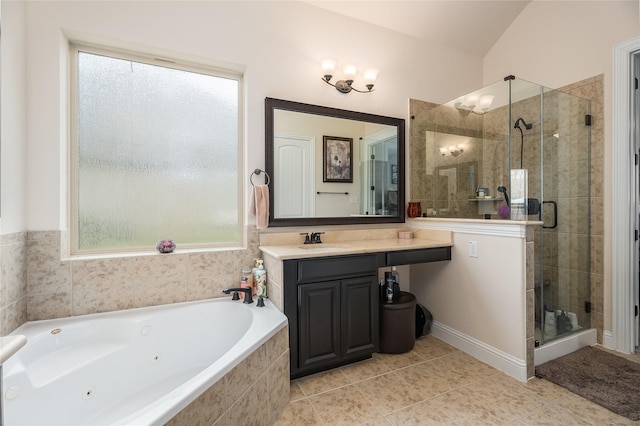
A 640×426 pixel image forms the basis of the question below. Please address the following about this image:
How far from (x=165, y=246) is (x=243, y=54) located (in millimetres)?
1576

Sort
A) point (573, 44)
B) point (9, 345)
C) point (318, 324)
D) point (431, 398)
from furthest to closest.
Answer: point (573, 44), point (318, 324), point (431, 398), point (9, 345)

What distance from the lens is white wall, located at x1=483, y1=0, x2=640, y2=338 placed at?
7.74ft

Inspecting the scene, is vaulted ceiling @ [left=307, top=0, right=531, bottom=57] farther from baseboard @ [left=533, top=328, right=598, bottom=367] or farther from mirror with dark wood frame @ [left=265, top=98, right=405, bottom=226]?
baseboard @ [left=533, top=328, right=598, bottom=367]

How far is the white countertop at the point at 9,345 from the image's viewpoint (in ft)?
1.94

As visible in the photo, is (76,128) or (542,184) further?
(542,184)

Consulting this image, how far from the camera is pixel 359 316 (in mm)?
2115

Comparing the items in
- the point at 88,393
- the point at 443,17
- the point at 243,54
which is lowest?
the point at 88,393

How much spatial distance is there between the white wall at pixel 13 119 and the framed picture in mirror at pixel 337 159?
78.3 inches

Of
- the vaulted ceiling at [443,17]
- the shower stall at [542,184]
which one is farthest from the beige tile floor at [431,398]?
the vaulted ceiling at [443,17]

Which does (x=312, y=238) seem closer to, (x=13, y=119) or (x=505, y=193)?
(x=505, y=193)

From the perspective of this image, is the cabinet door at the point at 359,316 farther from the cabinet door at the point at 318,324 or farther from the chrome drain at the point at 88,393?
the chrome drain at the point at 88,393

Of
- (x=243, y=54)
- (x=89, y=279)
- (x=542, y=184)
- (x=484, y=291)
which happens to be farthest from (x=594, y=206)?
(x=89, y=279)

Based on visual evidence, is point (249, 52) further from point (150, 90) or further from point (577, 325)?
point (577, 325)

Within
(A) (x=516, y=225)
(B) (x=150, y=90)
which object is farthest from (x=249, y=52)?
(A) (x=516, y=225)
